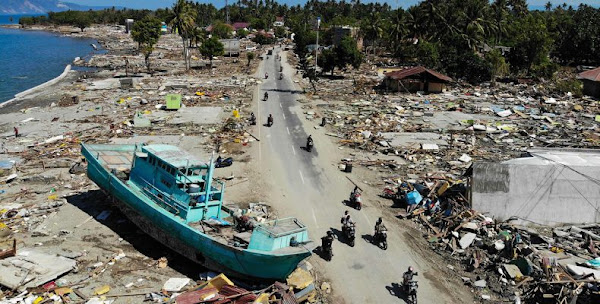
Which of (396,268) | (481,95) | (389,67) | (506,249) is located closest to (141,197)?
(396,268)

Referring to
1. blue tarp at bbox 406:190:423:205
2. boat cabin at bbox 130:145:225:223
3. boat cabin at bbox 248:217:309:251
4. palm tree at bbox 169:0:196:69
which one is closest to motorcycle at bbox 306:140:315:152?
blue tarp at bbox 406:190:423:205

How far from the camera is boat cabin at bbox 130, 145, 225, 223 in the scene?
14.8 m

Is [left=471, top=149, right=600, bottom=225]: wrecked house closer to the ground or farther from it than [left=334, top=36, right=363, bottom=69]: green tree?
closer to the ground

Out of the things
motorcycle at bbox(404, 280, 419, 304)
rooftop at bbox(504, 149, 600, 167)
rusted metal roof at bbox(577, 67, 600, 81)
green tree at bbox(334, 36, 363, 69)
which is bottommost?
motorcycle at bbox(404, 280, 419, 304)

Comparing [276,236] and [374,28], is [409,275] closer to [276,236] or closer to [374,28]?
[276,236]

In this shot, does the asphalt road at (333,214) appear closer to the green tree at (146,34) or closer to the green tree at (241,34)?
the green tree at (146,34)

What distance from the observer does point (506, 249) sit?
15180 mm

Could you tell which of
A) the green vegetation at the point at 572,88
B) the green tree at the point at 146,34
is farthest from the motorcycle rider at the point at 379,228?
the green tree at the point at 146,34

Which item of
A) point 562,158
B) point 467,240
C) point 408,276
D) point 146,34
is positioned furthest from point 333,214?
point 146,34

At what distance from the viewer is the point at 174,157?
15891 mm

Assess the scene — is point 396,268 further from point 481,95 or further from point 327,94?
point 481,95

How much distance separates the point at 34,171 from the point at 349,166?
15809 mm

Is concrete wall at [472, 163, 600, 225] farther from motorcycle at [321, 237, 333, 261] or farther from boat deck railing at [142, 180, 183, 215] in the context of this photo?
boat deck railing at [142, 180, 183, 215]

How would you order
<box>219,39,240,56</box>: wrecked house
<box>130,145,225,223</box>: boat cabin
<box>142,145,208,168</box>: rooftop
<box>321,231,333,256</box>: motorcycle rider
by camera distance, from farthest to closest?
1. <box>219,39,240,56</box>: wrecked house
2. <box>142,145,208,168</box>: rooftop
3. <box>130,145,225,223</box>: boat cabin
4. <box>321,231,333,256</box>: motorcycle rider
